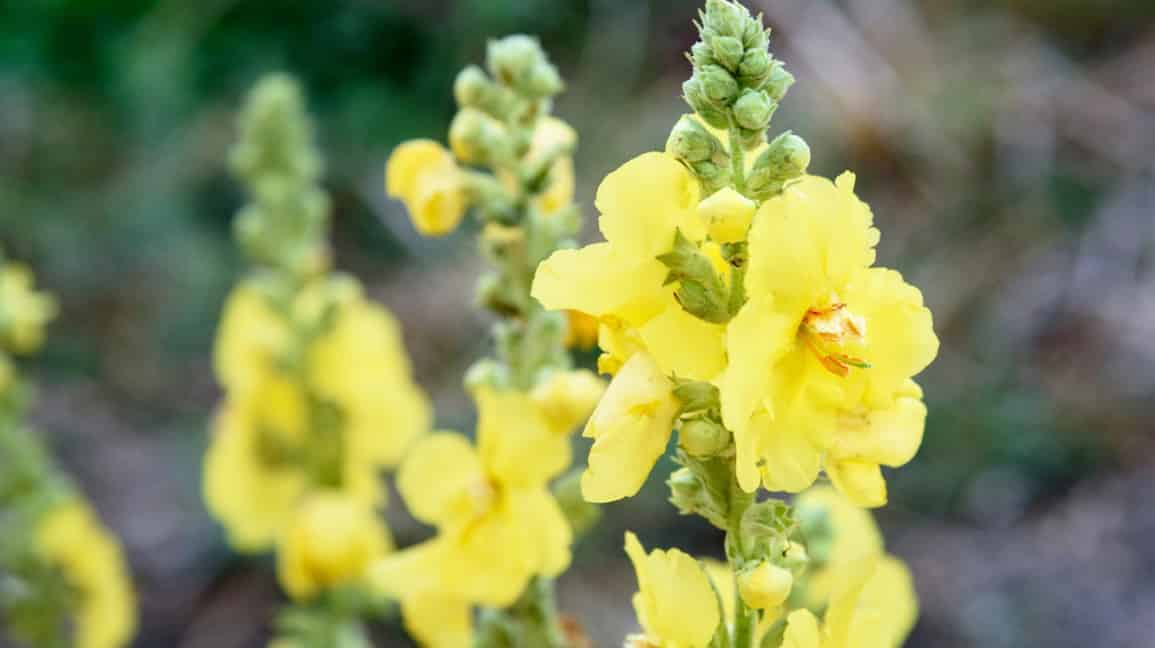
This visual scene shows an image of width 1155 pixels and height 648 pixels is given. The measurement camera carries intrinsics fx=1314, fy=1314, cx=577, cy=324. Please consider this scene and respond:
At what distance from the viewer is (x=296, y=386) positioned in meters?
1.81

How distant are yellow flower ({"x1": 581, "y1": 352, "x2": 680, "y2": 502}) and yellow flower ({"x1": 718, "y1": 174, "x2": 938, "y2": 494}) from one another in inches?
2.5

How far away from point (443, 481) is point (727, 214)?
536mm

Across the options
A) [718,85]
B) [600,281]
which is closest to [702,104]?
[718,85]

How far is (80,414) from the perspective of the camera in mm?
3441

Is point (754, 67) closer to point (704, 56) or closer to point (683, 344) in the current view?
point (704, 56)

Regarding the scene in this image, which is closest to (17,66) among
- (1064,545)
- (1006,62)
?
(1006,62)

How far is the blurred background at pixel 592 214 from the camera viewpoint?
2.85 metres

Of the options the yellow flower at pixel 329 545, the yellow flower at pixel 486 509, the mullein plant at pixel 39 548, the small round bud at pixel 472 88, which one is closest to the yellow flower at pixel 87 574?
the mullein plant at pixel 39 548

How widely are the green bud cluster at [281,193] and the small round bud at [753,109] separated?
43.7 inches

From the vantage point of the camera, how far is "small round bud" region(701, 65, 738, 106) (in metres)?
0.78

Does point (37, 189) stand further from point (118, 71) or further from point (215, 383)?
point (215, 383)

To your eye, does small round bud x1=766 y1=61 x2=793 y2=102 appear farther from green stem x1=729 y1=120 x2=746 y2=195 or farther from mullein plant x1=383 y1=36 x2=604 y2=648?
mullein plant x1=383 y1=36 x2=604 y2=648

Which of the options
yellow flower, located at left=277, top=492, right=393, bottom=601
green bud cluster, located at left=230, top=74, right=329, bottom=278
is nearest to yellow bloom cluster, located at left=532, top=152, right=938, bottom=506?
yellow flower, located at left=277, top=492, right=393, bottom=601

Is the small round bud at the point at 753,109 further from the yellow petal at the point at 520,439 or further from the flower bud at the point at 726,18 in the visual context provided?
the yellow petal at the point at 520,439
